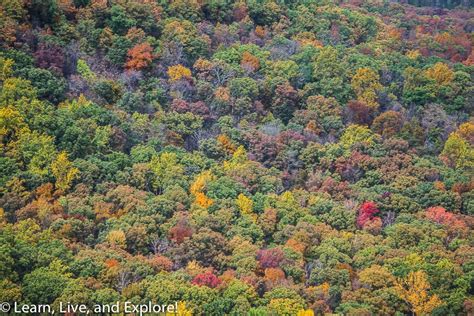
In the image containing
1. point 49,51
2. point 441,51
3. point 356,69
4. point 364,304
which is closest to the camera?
point 364,304

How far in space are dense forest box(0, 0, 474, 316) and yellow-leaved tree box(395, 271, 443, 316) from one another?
138 millimetres

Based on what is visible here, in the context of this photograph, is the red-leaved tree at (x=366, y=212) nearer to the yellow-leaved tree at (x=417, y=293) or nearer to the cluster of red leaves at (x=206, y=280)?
the yellow-leaved tree at (x=417, y=293)

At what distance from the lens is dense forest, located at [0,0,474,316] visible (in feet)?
206

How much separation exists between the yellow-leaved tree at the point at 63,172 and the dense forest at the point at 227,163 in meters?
0.14

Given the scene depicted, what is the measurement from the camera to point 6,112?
7281 cm

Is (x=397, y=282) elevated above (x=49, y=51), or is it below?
below

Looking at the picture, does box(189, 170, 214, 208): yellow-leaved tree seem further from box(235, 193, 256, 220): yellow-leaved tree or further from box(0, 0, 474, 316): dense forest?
box(235, 193, 256, 220): yellow-leaved tree

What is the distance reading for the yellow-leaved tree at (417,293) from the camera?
63.8 meters

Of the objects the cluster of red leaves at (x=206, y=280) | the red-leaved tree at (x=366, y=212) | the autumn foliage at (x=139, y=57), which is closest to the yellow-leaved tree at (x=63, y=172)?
the cluster of red leaves at (x=206, y=280)

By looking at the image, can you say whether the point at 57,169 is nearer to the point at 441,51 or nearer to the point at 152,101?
the point at 152,101

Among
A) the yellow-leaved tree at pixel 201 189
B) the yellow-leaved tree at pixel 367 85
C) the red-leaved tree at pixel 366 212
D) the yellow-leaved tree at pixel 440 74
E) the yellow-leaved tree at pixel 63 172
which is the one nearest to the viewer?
the yellow-leaved tree at pixel 63 172

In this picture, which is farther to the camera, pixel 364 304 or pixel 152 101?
pixel 152 101

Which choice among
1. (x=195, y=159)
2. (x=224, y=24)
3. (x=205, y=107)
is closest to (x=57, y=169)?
(x=195, y=159)

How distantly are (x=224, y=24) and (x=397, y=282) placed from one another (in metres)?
47.2
